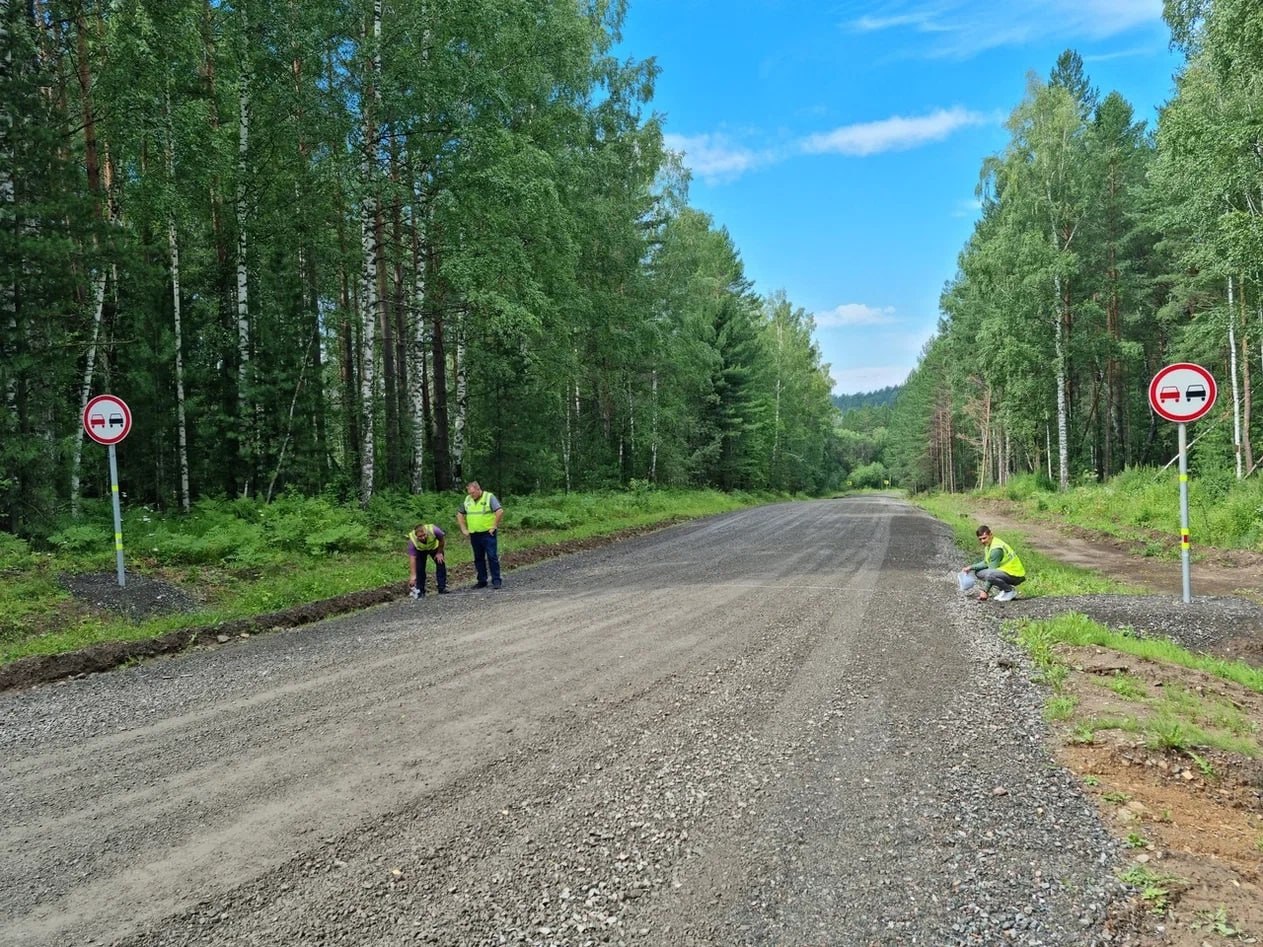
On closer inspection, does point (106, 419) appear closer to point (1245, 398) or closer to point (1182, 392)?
point (1182, 392)

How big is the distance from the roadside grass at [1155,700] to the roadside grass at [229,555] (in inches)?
334

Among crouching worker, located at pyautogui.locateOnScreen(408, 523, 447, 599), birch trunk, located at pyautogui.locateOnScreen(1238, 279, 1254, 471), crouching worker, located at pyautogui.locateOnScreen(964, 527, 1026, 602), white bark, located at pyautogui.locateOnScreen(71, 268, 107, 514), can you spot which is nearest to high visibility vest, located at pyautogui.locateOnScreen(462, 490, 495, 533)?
crouching worker, located at pyautogui.locateOnScreen(408, 523, 447, 599)

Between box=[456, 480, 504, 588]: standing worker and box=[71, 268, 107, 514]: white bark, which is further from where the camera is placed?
box=[71, 268, 107, 514]: white bark

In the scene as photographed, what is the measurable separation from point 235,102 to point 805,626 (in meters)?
17.9

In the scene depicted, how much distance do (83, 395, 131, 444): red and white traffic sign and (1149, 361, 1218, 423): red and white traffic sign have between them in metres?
13.5

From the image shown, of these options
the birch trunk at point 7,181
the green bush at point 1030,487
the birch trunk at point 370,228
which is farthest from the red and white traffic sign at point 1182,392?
the green bush at point 1030,487

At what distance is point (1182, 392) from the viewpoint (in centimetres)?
833

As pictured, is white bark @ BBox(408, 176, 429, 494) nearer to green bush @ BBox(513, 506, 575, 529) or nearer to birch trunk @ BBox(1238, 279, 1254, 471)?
green bush @ BBox(513, 506, 575, 529)

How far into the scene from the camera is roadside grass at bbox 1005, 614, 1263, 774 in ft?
13.4

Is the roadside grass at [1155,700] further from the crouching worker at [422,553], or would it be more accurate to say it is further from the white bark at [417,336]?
the white bark at [417,336]

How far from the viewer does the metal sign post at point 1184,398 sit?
813 centimetres

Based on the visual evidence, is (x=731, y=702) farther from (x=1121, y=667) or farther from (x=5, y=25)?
(x=5, y=25)

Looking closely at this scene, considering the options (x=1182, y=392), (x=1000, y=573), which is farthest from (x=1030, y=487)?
(x=1000, y=573)

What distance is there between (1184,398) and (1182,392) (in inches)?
3.1
